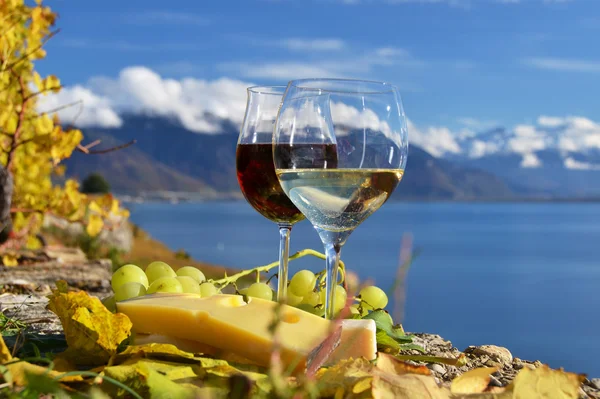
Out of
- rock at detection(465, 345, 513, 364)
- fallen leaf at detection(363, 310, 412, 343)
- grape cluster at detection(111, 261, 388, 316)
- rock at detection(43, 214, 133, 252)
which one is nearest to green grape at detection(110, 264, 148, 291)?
grape cluster at detection(111, 261, 388, 316)

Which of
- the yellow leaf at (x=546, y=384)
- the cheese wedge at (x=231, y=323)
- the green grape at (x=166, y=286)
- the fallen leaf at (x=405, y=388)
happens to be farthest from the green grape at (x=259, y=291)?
the yellow leaf at (x=546, y=384)

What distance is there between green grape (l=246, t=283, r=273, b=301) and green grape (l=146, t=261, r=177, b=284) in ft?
0.78

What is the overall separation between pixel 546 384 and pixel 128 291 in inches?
42.4

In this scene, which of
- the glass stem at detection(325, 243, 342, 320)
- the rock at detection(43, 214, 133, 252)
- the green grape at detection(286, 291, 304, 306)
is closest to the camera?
the glass stem at detection(325, 243, 342, 320)

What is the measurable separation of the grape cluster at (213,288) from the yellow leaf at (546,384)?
2.11 feet

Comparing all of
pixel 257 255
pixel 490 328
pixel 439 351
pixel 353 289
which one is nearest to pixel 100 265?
pixel 439 351

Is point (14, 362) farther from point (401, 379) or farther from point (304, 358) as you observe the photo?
point (401, 379)

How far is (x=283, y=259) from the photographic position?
1.99 m

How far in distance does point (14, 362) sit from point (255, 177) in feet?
3.81

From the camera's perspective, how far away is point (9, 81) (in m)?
6.00

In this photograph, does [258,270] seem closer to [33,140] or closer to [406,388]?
[406,388]

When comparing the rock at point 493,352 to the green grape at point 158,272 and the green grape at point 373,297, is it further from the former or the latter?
the green grape at point 158,272

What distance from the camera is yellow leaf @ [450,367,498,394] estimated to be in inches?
48.1

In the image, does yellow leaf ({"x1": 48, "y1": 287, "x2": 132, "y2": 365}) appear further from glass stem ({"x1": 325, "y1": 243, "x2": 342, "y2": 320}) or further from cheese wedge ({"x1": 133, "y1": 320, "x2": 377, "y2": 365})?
glass stem ({"x1": 325, "y1": 243, "x2": 342, "y2": 320})
